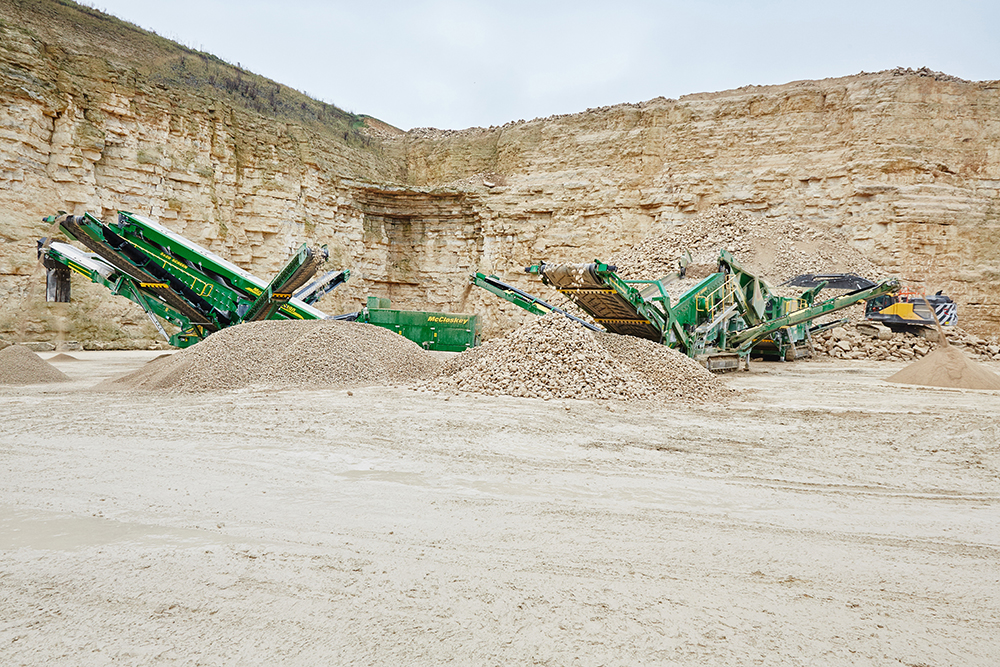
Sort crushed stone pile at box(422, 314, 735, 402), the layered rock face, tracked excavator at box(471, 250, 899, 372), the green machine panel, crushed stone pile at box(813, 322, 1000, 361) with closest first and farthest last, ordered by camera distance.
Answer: crushed stone pile at box(422, 314, 735, 402), tracked excavator at box(471, 250, 899, 372), crushed stone pile at box(813, 322, 1000, 361), the layered rock face, the green machine panel

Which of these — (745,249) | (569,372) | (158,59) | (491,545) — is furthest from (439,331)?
(491,545)

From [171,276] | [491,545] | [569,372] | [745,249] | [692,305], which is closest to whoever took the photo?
[491,545]

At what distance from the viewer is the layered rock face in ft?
55.2

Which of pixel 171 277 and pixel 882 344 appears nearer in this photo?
pixel 171 277

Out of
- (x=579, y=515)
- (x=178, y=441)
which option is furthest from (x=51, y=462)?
(x=579, y=515)

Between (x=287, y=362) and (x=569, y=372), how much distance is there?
3.97 meters

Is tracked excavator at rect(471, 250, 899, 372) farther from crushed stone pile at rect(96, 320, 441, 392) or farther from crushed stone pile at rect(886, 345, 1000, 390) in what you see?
crushed stone pile at rect(96, 320, 441, 392)

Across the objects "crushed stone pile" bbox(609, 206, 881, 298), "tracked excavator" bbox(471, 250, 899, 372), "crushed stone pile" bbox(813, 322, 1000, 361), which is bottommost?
"crushed stone pile" bbox(813, 322, 1000, 361)

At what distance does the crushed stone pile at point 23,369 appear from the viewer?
8.18 meters

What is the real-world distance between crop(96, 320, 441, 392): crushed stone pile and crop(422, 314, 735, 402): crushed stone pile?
1.00 metres

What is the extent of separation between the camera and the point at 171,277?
447 inches

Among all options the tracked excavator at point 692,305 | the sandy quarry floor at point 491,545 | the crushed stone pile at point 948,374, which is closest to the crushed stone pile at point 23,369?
the sandy quarry floor at point 491,545

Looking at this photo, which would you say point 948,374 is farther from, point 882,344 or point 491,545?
point 491,545

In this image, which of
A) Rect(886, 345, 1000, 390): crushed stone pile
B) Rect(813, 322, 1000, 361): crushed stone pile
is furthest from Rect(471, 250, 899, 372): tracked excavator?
Rect(813, 322, 1000, 361): crushed stone pile
